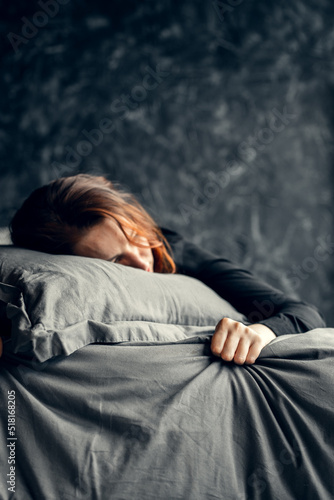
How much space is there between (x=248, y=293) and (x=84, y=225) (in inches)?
15.9

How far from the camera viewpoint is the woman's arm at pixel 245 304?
0.68m

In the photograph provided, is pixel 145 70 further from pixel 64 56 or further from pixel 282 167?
pixel 282 167

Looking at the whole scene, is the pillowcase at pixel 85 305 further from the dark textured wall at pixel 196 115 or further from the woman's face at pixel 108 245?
the dark textured wall at pixel 196 115

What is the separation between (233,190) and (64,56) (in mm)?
810

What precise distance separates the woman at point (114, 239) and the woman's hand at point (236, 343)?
114 millimetres

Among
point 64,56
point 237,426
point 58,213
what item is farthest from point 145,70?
point 237,426

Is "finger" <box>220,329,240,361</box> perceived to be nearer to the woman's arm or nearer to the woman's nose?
the woman's arm

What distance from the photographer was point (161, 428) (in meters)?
0.55

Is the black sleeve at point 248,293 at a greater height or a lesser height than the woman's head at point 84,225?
lesser

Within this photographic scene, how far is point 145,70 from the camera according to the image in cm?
165

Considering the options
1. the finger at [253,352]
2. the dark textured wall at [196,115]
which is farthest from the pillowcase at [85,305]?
the dark textured wall at [196,115]

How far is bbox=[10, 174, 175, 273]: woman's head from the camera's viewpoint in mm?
914

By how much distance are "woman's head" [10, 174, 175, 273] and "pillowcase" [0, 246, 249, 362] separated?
139mm

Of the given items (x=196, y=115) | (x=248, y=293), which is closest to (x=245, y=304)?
(x=248, y=293)
